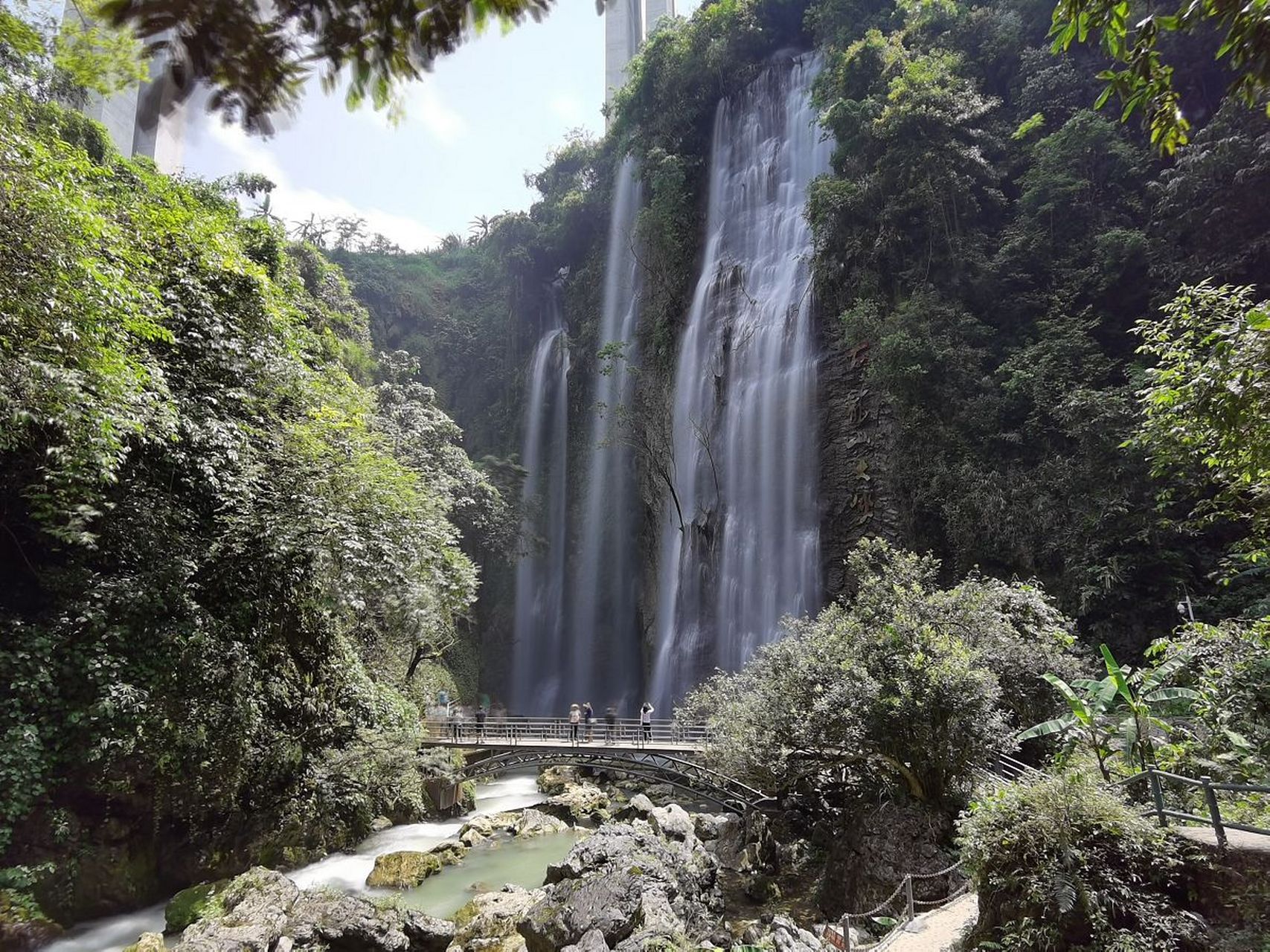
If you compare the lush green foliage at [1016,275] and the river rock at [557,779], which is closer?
the lush green foliage at [1016,275]

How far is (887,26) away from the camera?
22875mm

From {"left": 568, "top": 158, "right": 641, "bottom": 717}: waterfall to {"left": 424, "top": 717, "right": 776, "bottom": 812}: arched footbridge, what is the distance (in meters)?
9.19

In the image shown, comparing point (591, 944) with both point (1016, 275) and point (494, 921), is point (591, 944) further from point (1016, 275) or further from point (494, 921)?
point (1016, 275)

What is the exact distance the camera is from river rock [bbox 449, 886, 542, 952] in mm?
7715

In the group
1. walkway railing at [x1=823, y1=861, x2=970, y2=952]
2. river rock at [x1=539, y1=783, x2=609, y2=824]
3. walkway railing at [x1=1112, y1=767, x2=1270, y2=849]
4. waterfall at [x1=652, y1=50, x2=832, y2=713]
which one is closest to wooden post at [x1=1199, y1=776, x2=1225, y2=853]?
walkway railing at [x1=1112, y1=767, x2=1270, y2=849]

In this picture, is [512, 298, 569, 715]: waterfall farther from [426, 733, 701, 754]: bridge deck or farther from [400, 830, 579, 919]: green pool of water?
[400, 830, 579, 919]: green pool of water

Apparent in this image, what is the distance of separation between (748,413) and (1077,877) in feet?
59.8

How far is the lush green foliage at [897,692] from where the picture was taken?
8570mm

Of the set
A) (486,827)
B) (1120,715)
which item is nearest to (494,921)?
(486,827)

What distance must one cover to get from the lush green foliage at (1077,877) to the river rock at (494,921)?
5105 millimetres

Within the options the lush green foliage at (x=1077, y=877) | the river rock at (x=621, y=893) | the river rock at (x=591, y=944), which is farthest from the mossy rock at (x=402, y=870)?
the lush green foliage at (x=1077, y=877)

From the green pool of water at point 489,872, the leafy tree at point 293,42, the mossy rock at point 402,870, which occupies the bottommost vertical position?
→ the green pool of water at point 489,872

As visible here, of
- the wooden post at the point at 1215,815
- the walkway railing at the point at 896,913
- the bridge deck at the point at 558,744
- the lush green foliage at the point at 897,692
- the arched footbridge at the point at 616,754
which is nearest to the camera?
the wooden post at the point at 1215,815

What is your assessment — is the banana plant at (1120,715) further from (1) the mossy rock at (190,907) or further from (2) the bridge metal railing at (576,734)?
(1) the mossy rock at (190,907)
